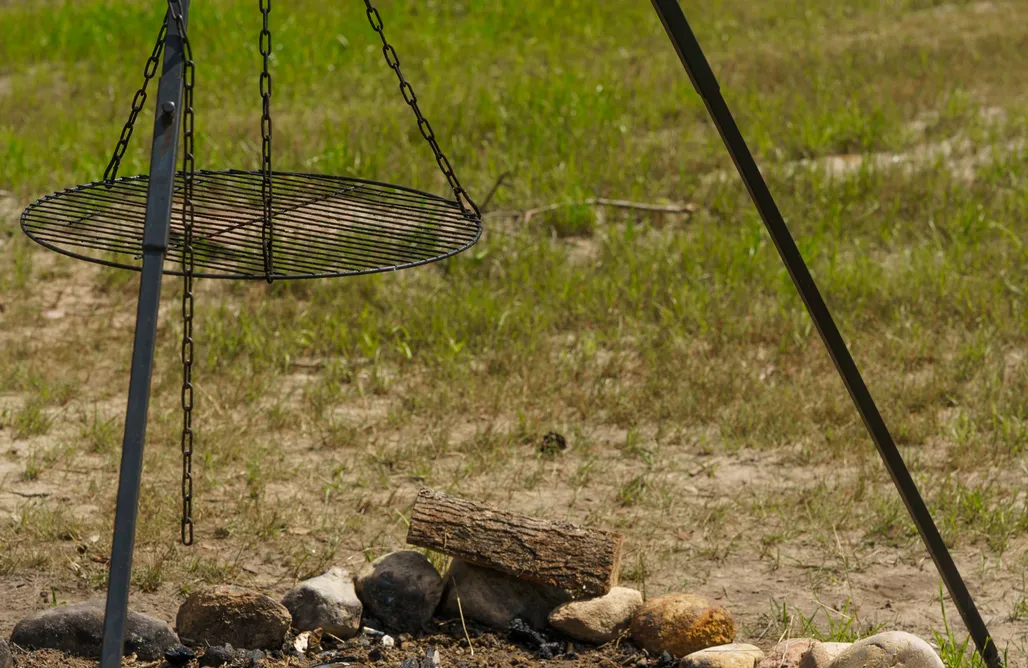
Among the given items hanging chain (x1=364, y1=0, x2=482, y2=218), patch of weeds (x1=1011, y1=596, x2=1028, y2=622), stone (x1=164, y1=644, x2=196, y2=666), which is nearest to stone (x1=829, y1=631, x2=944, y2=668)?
patch of weeds (x1=1011, y1=596, x2=1028, y2=622)

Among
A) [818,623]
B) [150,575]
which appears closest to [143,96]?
[150,575]

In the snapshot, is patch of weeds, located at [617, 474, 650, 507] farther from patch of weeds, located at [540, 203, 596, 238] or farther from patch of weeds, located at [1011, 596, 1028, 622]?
patch of weeds, located at [540, 203, 596, 238]

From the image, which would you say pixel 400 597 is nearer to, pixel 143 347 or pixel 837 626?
pixel 837 626

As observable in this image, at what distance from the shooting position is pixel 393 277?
588cm

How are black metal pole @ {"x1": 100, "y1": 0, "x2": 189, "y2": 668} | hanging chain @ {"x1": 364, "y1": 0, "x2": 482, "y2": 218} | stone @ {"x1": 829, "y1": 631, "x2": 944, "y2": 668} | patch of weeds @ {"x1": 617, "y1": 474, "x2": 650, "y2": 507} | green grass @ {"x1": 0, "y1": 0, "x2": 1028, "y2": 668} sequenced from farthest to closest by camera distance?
1. patch of weeds @ {"x1": 617, "y1": 474, "x2": 650, "y2": 507}
2. green grass @ {"x1": 0, "y1": 0, "x2": 1028, "y2": 668}
3. hanging chain @ {"x1": 364, "y1": 0, "x2": 482, "y2": 218}
4. stone @ {"x1": 829, "y1": 631, "x2": 944, "y2": 668}
5. black metal pole @ {"x1": 100, "y1": 0, "x2": 189, "y2": 668}

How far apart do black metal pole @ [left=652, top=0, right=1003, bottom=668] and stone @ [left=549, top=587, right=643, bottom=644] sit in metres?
0.84

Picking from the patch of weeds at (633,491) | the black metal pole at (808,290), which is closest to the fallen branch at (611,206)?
the patch of weeds at (633,491)

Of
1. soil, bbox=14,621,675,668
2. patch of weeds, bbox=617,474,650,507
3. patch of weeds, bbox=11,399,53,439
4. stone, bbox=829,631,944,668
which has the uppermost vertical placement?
patch of weeds, bbox=11,399,53,439

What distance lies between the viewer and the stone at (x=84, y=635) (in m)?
2.97

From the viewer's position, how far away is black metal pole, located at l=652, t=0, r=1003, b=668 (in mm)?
2479

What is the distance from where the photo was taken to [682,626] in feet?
10.1

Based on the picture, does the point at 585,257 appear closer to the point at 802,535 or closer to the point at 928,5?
the point at 802,535

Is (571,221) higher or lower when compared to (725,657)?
higher

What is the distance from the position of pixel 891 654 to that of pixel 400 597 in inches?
52.9
